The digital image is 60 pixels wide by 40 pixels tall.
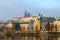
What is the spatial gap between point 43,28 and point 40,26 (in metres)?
2.13

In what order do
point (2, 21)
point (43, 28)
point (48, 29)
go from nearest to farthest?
1. point (48, 29)
2. point (43, 28)
3. point (2, 21)

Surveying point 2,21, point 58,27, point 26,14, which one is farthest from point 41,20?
point 26,14

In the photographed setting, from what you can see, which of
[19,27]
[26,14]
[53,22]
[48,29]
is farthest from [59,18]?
[26,14]

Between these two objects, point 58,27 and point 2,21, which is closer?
point 58,27

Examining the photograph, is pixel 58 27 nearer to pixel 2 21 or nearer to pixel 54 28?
pixel 54 28

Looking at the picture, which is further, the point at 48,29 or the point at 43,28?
the point at 43,28

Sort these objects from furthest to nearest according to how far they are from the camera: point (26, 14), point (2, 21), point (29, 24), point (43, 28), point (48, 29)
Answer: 1. point (26, 14)
2. point (2, 21)
3. point (29, 24)
4. point (43, 28)
5. point (48, 29)

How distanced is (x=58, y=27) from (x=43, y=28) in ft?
17.2

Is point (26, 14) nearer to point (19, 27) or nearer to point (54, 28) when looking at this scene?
point (19, 27)

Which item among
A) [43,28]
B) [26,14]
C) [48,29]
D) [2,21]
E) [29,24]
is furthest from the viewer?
[26,14]

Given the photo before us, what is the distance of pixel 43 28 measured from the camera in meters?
88.9

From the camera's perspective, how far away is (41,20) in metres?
94.4

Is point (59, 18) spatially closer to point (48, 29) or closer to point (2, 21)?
point (48, 29)

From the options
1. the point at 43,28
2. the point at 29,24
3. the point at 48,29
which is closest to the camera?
the point at 48,29
